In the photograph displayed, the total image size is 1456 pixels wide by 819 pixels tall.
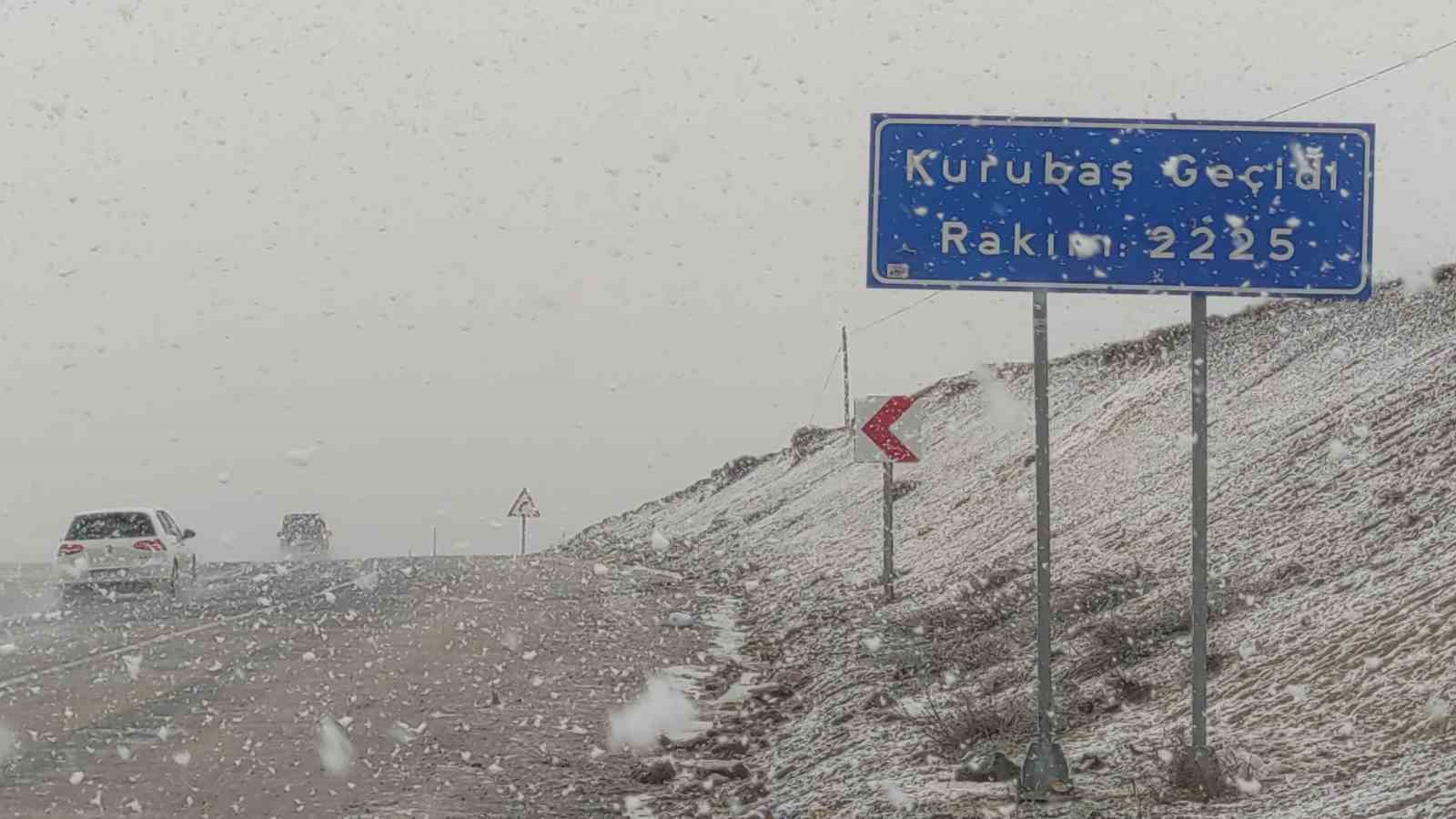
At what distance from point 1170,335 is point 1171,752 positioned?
109 ft

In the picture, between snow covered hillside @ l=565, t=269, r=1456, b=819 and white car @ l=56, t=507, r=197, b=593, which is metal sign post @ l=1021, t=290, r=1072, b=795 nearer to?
snow covered hillside @ l=565, t=269, r=1456, b=819

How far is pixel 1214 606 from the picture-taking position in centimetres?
1066

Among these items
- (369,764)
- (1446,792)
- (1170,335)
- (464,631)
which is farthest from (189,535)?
(1446,792)

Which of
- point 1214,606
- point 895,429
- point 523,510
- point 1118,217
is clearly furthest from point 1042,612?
point 523,510

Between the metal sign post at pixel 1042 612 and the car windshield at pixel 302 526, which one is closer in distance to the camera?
the metal sign post at pixel 1042 612

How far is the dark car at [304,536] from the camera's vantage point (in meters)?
56.7

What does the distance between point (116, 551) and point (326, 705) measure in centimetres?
1600

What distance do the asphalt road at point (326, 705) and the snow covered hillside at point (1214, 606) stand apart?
1481mm

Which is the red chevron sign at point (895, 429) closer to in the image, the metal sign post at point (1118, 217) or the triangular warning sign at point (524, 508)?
the metal sign post at point (1118, 217)

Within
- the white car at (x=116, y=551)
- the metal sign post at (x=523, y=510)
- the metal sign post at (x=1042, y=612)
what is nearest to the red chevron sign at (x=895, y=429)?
the metal sign post at (x=1042, y=612)

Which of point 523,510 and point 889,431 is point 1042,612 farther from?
point 523,510

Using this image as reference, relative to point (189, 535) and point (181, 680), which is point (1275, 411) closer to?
point (181, 680)

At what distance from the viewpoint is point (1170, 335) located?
38875mm

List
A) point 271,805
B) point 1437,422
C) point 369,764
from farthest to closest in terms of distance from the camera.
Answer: point 1437,422
point 369,764
point 271,805
